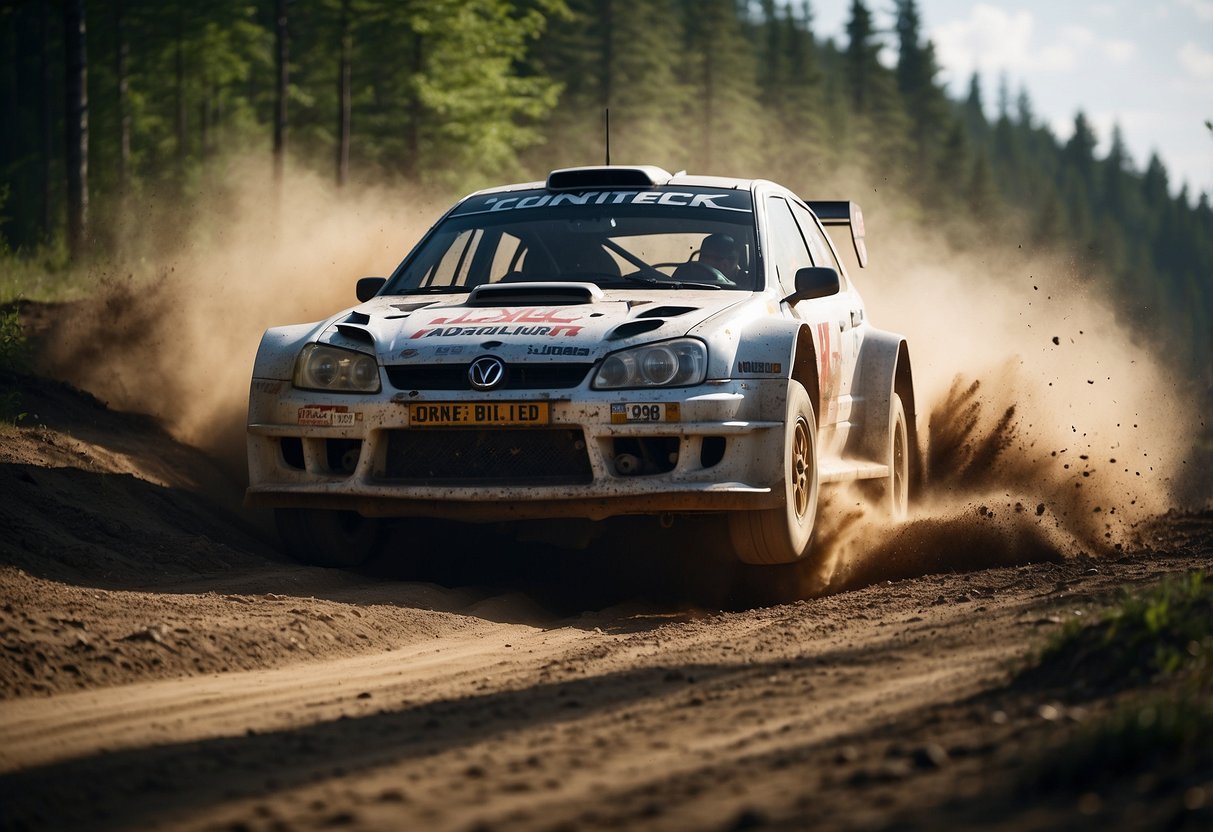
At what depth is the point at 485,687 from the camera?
15.2 feet

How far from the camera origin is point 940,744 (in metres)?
3.32

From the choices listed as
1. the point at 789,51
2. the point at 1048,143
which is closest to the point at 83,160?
the point at 789,51

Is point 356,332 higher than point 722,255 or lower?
lower

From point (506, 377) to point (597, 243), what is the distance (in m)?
1.56

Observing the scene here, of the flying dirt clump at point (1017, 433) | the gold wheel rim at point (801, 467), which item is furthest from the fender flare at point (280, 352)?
the flying dirt clump at point (1017, 433)

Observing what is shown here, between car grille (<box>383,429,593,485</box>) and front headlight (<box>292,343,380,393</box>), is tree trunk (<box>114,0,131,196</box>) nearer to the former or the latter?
front headlight (<box>292,343,380,393</box>)

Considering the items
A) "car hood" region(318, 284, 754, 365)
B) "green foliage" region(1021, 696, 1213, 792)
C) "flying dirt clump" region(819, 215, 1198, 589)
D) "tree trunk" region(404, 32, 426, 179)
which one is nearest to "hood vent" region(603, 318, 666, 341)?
"car hood" region(318, 284, 754, 365)

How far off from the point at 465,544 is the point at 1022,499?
3.32 meters

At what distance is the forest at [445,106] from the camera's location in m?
31.6

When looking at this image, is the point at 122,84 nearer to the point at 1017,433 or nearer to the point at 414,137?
the point at 414,137

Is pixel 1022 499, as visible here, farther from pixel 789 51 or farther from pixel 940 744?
pixel 789 51

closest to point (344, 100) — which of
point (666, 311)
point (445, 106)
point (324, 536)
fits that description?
point (445, 106)

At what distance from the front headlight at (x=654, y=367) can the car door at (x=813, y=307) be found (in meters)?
0.86

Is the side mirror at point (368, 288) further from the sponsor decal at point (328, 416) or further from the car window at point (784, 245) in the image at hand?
the car window at point (784, 245)
